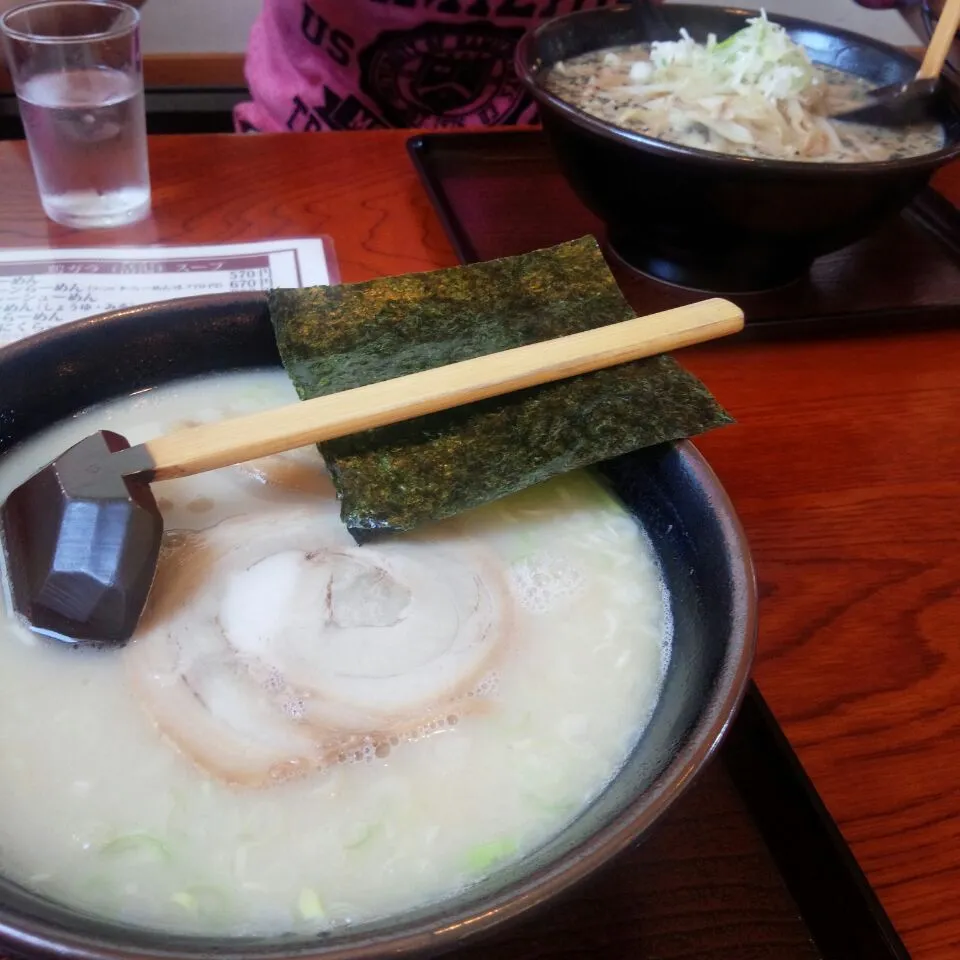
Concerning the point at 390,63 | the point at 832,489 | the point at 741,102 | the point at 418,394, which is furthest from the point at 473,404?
the point at 390,63

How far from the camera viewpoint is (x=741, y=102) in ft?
4.11

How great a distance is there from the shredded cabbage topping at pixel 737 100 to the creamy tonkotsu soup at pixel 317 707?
665 mm

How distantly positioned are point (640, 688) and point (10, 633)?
0.50 metres

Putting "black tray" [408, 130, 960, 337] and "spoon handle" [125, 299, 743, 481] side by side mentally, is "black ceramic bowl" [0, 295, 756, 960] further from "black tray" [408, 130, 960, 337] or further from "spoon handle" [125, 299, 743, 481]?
"black tray" [408, 130, 960, 337]

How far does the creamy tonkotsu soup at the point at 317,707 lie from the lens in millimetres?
583

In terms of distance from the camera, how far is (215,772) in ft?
2.07

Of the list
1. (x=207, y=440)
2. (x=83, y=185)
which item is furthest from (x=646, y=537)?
(x=83, y=185)

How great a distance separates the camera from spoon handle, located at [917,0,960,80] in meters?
1.25

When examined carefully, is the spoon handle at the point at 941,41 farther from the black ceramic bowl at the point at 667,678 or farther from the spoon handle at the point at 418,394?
the black ceramic bowl at the point at 667,678

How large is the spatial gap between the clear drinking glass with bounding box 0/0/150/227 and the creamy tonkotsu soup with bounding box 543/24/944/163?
67cm

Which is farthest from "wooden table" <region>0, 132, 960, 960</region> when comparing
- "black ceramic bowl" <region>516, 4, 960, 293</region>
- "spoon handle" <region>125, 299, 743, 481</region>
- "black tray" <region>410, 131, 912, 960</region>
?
"spoon handle" <region>125, 299, 743, 481</region>

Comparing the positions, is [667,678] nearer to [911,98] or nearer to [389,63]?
[911,98]

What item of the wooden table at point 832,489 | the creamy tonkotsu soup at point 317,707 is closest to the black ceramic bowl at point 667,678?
the creamy tonkotsu soup at point 317,707

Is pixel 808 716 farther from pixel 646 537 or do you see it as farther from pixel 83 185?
pixel 83 185
